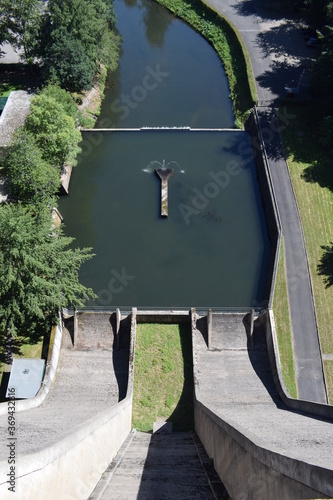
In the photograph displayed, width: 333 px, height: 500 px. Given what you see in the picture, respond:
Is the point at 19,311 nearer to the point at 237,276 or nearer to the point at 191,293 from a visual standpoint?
the point at 191,293

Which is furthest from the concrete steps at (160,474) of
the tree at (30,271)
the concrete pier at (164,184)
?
the concrete pier at (164,184)

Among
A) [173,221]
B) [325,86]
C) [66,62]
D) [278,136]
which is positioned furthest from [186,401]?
[66,62]

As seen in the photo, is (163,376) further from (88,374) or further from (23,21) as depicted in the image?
(23,21)

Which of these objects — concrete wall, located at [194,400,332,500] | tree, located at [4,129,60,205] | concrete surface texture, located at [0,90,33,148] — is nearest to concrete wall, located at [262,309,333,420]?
concrete wall, located at [194,400,332,500]

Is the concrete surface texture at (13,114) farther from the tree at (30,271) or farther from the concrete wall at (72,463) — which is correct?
the concrete wall at (72,463)

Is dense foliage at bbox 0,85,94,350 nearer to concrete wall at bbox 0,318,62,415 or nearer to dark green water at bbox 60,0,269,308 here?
concrete wall at bbox 0,318,62,415

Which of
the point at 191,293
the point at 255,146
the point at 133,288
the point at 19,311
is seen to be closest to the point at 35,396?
the point at 19,311
